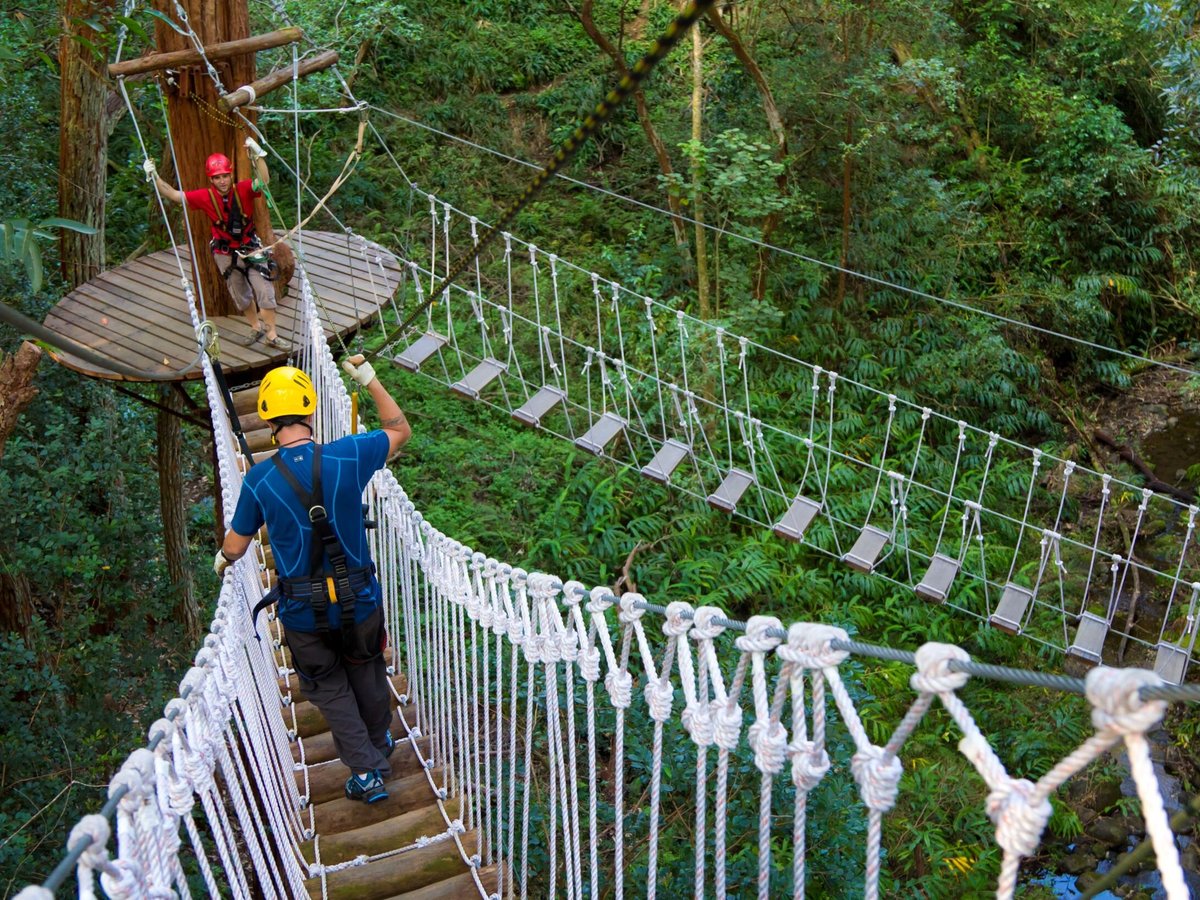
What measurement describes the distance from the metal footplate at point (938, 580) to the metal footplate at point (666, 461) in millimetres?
1220

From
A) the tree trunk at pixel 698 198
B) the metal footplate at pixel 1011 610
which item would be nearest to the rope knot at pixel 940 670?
the metal footplate at pixel 1011 610

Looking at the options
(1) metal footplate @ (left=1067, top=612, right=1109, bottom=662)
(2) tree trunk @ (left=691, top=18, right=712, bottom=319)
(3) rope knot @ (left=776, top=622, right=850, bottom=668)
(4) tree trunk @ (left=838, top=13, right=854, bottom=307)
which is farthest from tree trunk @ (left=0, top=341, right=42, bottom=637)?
(4) tree trunk @ (left=838, top=13, right=854, bottom=307)

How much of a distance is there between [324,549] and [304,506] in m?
0.10

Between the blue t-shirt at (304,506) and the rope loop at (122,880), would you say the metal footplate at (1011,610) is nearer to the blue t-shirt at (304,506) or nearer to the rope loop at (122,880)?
the blue t-shirt at (304,506)

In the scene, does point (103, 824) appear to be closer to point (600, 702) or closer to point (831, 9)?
point (600, 702)

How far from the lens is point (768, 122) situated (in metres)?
6.99

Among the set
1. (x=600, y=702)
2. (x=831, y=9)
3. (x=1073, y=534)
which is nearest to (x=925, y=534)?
(x=1073, y=534)

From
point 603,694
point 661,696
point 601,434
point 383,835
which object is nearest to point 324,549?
point 383,835

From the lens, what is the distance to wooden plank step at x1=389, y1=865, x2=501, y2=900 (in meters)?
1.87

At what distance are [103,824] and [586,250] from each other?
22.5 feet

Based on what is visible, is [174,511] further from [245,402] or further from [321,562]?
[321,562]

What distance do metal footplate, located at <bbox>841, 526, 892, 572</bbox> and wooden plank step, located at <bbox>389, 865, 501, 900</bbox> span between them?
312 centimetres

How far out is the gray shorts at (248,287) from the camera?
372cm

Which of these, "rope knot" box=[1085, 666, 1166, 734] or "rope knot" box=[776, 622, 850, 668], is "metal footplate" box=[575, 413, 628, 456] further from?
"rope knot" box=[1085, 666, 1166, 734]
